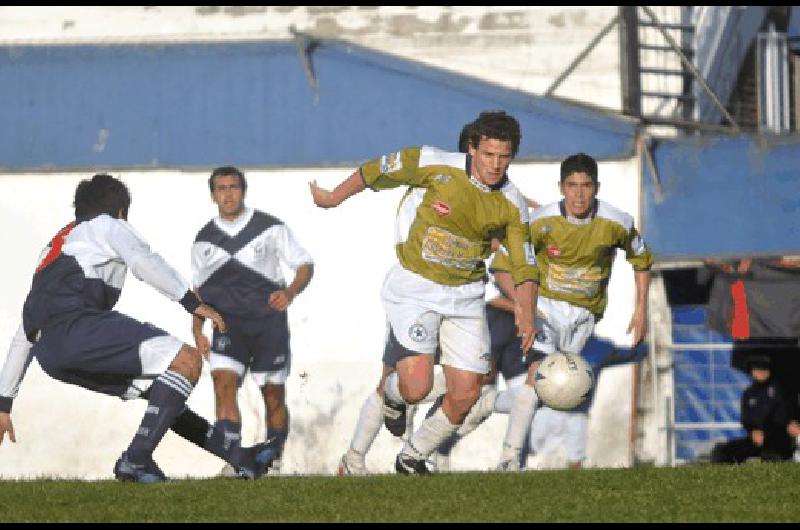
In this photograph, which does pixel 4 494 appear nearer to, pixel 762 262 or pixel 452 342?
pixel 452 342

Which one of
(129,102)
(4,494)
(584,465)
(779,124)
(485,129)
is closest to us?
(4,494)

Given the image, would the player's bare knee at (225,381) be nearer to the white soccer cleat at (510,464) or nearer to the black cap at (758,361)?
the white soccer cleat at (510,464)

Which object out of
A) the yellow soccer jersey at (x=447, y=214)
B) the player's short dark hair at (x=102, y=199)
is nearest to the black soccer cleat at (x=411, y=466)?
the yellow soccer jersey at (x=447, y=214)

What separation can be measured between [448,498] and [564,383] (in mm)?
2822

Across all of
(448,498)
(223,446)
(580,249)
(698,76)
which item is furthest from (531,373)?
Answer: (448,498)

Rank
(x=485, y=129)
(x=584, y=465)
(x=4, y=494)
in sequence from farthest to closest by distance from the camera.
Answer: (x=584, y=465) < (x=485, y=129) < (x=4, y=494)

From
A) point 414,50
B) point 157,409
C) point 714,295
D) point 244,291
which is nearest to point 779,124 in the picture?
point 414,50

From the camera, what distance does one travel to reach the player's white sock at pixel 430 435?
1160cm

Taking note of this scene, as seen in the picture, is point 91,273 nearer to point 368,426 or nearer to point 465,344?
point 465,344

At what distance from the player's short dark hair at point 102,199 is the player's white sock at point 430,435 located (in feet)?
8.03

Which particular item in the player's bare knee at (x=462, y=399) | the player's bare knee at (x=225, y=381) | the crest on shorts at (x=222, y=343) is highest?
the player's bare knee at (x=462, y=399)

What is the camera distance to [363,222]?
15.0m

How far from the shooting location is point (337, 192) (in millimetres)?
11594

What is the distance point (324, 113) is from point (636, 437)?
12.2ft
